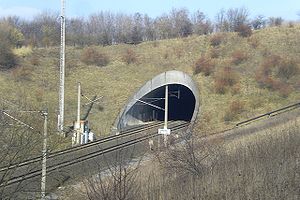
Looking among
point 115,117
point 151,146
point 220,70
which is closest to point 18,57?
point 115,117

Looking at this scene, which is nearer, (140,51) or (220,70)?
(220,70)

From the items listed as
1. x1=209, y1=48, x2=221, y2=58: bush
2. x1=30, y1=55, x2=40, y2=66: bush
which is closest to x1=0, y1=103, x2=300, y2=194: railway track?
x1=209, y1=48, x2=221, y2=58: bush

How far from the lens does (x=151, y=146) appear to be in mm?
24141

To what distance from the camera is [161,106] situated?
4206cm

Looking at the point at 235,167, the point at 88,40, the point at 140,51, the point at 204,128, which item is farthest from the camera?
the point at 88,40

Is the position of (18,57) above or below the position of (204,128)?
above

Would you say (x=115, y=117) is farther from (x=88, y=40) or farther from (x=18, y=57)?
(x=88, y=40)

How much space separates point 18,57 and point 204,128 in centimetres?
1906

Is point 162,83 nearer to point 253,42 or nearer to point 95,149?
point 95,149

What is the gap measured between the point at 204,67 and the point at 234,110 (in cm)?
798

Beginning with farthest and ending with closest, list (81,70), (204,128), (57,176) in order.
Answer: (81,70)
(204,128)
(57,176)

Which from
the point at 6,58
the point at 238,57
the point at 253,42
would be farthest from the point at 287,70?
the point at 6,58

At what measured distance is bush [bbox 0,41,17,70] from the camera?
3853cm

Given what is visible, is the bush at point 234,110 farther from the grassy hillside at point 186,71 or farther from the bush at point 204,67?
the bush at point 204,67
